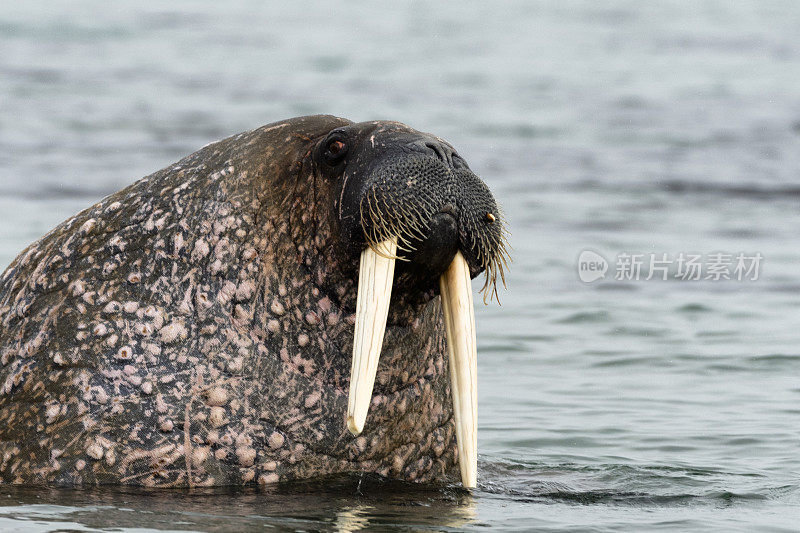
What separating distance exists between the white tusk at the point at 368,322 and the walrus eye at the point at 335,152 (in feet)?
1.69

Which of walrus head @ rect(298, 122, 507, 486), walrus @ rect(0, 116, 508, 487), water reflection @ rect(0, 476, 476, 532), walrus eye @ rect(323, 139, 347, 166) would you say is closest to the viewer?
water reflection @ rect(0, 476, 476, 532)

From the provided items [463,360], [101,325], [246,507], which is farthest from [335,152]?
[246,507]

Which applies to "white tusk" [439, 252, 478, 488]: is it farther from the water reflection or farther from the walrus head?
the water reflection

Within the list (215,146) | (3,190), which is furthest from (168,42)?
(215,146)

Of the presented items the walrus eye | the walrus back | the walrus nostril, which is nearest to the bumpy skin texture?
the walrus back

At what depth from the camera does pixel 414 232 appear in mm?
5480

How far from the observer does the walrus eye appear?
19.2ft

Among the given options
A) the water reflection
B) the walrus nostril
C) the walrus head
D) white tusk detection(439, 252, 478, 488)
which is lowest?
the water reflection

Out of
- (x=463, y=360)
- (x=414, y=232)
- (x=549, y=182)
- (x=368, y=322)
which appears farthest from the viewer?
(x=549, y=182)

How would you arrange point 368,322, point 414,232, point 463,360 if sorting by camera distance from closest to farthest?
point 368,322 < point 414,232 < point 463,360

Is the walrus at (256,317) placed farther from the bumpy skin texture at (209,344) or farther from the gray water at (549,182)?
the gray water at (549,182)

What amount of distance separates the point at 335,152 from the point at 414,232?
627mm

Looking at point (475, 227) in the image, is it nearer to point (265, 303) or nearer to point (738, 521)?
point (265, 303)

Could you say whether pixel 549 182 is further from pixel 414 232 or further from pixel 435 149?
pixel 414 232
